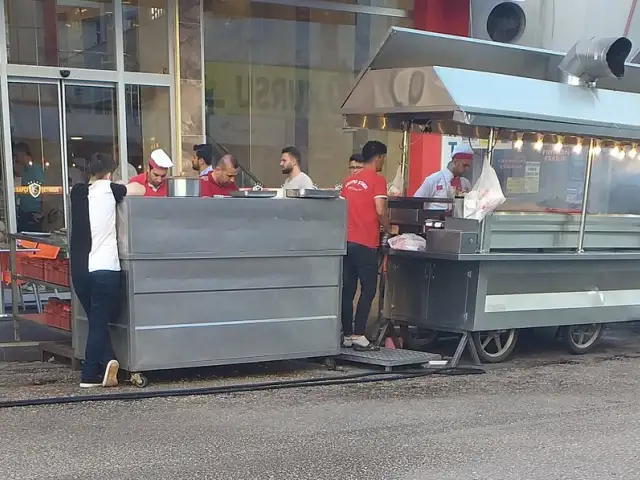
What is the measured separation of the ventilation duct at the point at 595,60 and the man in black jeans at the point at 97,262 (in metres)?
4.53

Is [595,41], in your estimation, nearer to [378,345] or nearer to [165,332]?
[378,345]

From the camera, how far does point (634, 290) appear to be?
788cm

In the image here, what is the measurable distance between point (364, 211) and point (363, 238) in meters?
0.25

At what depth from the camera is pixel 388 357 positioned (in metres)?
6.60

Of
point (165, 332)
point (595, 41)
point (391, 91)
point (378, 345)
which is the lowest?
point (378, 345)

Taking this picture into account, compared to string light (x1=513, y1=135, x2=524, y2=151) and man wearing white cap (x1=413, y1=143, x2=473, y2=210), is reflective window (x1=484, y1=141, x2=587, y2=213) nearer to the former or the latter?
string light (x1=513, y1=135, x2=524, y2=151)

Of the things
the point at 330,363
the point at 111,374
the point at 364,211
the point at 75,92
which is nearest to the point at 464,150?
the point at 364,211

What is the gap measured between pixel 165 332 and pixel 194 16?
563cm

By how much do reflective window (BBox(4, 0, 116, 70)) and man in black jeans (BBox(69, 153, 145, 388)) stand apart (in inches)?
165

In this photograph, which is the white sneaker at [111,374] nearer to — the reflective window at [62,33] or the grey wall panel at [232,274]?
the grey wall panel at [232,274]

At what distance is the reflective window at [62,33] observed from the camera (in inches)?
357

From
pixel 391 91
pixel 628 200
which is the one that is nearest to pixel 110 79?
pixel 391 91

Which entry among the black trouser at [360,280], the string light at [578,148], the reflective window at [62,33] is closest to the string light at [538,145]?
the string light at [578,148]

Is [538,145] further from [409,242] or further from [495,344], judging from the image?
[495,344]
